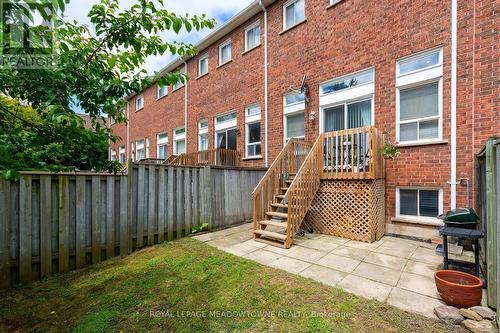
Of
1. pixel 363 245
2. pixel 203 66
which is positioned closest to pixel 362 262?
pixel 363 245

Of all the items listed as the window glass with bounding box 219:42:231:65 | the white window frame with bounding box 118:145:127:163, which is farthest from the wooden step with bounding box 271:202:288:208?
the white window frame with bounding box 118:145:127:163

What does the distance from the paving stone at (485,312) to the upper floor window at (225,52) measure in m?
11.7

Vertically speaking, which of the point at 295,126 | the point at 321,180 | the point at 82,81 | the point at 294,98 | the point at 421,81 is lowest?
the point at 321,180

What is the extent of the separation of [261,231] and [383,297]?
3031 millimetres

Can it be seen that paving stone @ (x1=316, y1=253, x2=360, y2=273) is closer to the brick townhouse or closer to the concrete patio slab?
the concrete patio slab

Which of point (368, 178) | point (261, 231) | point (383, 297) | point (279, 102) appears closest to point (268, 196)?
point (261, 231)

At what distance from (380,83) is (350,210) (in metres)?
3.69

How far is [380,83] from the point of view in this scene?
6738mm

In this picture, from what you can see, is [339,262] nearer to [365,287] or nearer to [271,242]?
[365,287]

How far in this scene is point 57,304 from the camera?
322 centimetres

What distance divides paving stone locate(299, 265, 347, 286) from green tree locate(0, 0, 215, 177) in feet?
10.9

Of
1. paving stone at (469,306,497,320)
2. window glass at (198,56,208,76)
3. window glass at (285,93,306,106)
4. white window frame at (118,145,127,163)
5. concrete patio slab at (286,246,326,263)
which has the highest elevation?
window glass at (198,56,208,76)

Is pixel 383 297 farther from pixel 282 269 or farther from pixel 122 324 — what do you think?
pixel 122 324

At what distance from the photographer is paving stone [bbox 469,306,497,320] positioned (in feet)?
8.77
